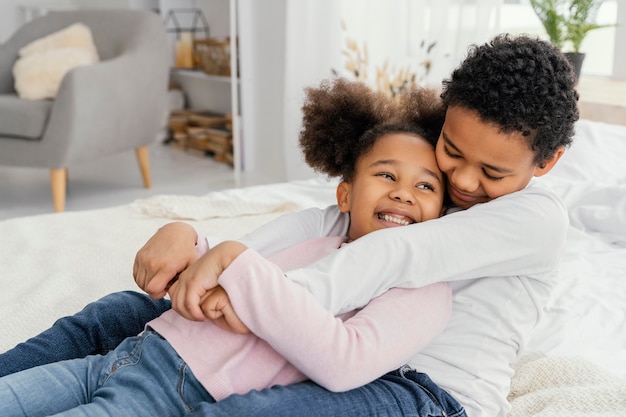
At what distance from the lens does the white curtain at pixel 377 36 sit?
2.88 m

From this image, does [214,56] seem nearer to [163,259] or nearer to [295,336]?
[163,259]

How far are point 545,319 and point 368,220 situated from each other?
1.60 feet

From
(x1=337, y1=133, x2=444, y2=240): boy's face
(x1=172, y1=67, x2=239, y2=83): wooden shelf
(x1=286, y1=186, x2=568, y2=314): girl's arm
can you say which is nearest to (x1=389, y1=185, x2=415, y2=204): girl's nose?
(x1=337, y1=133, x2=444, y2=240): boy's face

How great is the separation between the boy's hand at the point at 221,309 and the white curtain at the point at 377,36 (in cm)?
217

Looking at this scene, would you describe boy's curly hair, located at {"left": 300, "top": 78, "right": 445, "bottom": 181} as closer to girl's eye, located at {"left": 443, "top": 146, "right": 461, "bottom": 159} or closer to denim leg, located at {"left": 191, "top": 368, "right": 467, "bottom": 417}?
girl's eye, located at {"left": 443, "top": 146, "right": 461, "bottom": 159}

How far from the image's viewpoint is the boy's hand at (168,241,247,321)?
2.93 ft

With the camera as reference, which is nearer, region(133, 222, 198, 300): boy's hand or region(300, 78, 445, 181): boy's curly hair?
region(133, 222, 198, 300): boy's hand

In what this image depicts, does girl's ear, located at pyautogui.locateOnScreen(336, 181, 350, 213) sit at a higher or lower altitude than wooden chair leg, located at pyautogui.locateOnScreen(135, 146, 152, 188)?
higher

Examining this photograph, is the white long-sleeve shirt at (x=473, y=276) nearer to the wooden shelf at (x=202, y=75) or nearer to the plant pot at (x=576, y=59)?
the plant pot at (x=576, y=59)

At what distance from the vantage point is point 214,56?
4414 millimetres

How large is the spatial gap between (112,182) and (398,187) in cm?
324

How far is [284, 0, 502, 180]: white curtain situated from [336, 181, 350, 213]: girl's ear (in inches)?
69.8

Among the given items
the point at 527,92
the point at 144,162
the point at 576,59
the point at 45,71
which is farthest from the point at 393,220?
the point at 144,162

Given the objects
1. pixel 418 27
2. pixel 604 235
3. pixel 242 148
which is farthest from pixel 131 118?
pixel 604 235
